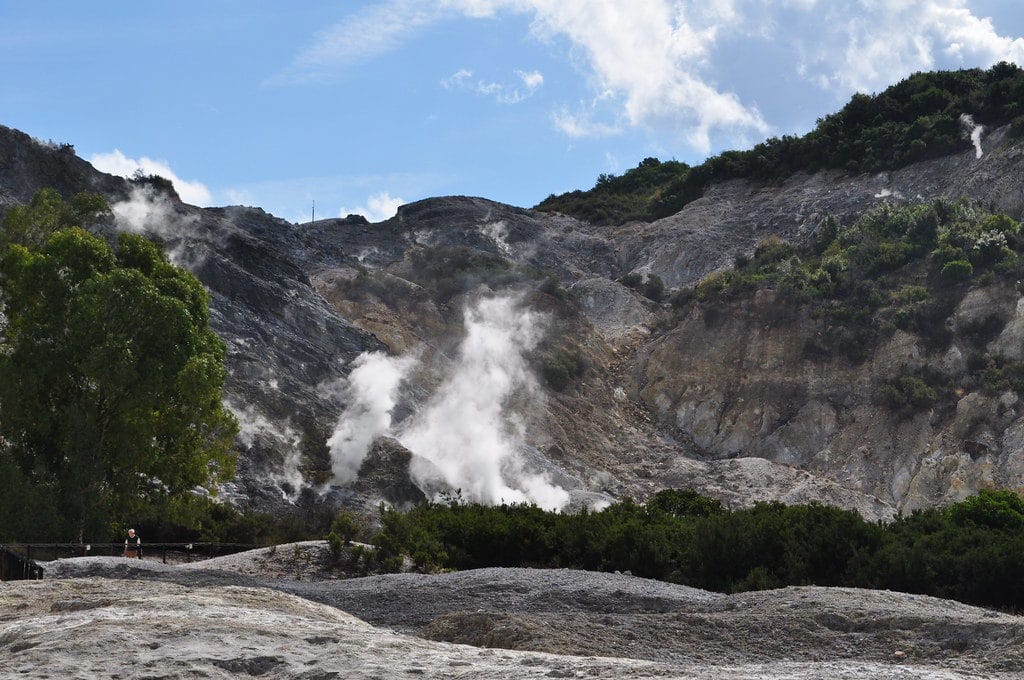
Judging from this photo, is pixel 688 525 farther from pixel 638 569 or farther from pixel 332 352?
pixel 332 352

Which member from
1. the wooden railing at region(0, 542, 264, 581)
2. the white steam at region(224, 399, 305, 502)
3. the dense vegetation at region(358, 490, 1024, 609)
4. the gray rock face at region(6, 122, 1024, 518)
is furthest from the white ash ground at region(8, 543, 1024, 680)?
the gray rock face at region(6, 122, 1024, 518)

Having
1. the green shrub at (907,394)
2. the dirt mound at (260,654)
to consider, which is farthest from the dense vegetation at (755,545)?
the green shrub at (907,394)

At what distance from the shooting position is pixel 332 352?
135ft

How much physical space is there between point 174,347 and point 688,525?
10163mm

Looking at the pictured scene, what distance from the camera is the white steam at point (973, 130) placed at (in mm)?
55378

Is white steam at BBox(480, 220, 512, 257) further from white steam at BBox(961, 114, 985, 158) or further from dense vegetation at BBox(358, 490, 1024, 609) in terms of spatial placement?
dense vegetation at BBox(358, 490, 1024, 609)

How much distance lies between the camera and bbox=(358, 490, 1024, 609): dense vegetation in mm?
14445

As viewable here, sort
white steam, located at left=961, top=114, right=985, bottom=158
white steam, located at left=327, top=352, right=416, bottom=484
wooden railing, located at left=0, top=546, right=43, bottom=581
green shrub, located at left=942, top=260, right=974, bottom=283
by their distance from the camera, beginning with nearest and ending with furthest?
wooden railing, located at left=0, top=546, right=43, bottom=581
white steam, located at left=327, top=352, right=416, bottom=484
green shrub, located at left=942, top=260, right=974, bottom=283
white steam, located at left=961, top=114, right=985, bottom=158

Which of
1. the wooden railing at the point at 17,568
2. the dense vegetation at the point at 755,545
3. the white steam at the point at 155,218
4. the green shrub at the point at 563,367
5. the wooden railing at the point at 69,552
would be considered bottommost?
the wooden railing at the point at 17,568

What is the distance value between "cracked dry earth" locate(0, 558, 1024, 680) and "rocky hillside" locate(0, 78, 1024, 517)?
18.8m

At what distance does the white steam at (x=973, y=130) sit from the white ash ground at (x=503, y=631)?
4842cm

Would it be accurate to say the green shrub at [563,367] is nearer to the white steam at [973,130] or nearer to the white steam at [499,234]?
the white steam at [499,234]

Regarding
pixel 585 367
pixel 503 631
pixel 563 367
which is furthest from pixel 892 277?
pixel 503 631

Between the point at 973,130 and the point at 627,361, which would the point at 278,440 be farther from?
the point at 973,130
